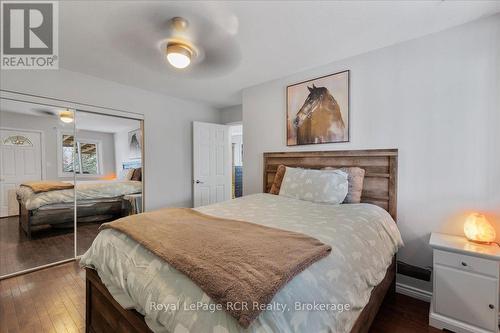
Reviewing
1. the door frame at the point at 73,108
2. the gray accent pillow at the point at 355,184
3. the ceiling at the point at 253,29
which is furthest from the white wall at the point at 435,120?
the door frame at the point at 73,108

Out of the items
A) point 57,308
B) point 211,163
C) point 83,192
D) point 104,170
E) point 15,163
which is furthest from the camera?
point 211,163

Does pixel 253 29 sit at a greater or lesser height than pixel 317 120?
greater

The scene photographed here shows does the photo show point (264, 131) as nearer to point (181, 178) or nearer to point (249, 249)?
point (181, 178)

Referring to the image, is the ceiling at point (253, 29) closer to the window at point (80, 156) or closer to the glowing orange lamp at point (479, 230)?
the window at point (80, 156)

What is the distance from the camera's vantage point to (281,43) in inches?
85.6

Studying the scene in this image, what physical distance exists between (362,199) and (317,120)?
107cm

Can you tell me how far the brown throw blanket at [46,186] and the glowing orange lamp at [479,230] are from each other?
4257mm

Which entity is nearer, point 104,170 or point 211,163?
point 104,170

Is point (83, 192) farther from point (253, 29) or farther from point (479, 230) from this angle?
point (479, 230)

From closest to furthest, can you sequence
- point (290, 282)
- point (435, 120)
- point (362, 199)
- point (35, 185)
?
1. point (290, 282)
2. point (435, 120)
3. point (362, 199)
4. point (35, 185)

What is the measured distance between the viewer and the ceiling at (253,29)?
1.66 metres

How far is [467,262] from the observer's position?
5.10 feet

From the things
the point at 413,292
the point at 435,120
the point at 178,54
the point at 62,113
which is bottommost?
the point at 413,292
